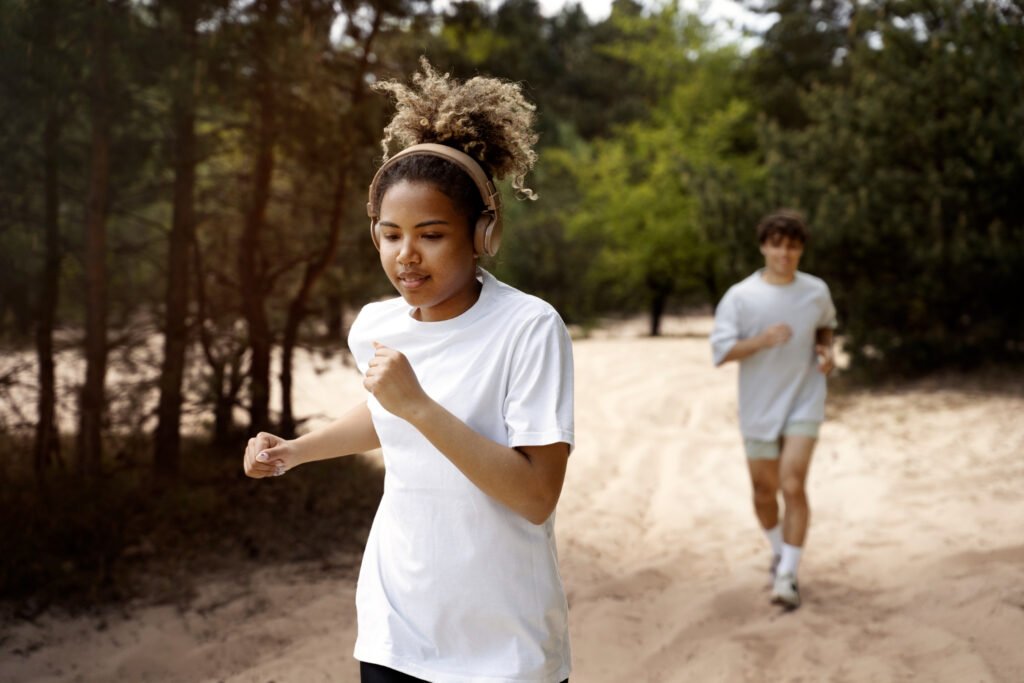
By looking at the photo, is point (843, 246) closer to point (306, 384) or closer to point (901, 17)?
point (901, 17)

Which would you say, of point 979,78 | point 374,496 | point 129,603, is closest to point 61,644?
point 129,603

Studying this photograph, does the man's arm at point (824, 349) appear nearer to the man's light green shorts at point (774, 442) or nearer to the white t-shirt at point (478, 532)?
the man's light green shorts at point (774, 442)

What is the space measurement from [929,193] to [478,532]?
36.3 ft

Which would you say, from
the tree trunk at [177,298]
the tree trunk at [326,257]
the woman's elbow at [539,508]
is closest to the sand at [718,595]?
the tree trunk at [326,257]

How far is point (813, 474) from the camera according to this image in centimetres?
837

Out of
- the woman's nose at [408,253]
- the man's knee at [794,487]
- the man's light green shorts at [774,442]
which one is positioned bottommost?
the man's knee at [794,487]

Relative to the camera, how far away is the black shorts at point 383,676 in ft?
6.43

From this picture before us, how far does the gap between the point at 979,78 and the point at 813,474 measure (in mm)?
6142

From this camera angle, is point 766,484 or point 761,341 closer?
point 761,341

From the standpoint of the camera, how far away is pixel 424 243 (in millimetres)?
1956

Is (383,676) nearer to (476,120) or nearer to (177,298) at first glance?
(476,120)

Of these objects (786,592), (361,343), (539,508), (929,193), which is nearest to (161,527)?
(786,592)

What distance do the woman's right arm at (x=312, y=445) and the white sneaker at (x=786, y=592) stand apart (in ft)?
11.0

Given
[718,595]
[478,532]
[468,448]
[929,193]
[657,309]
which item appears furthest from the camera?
[657,309]
